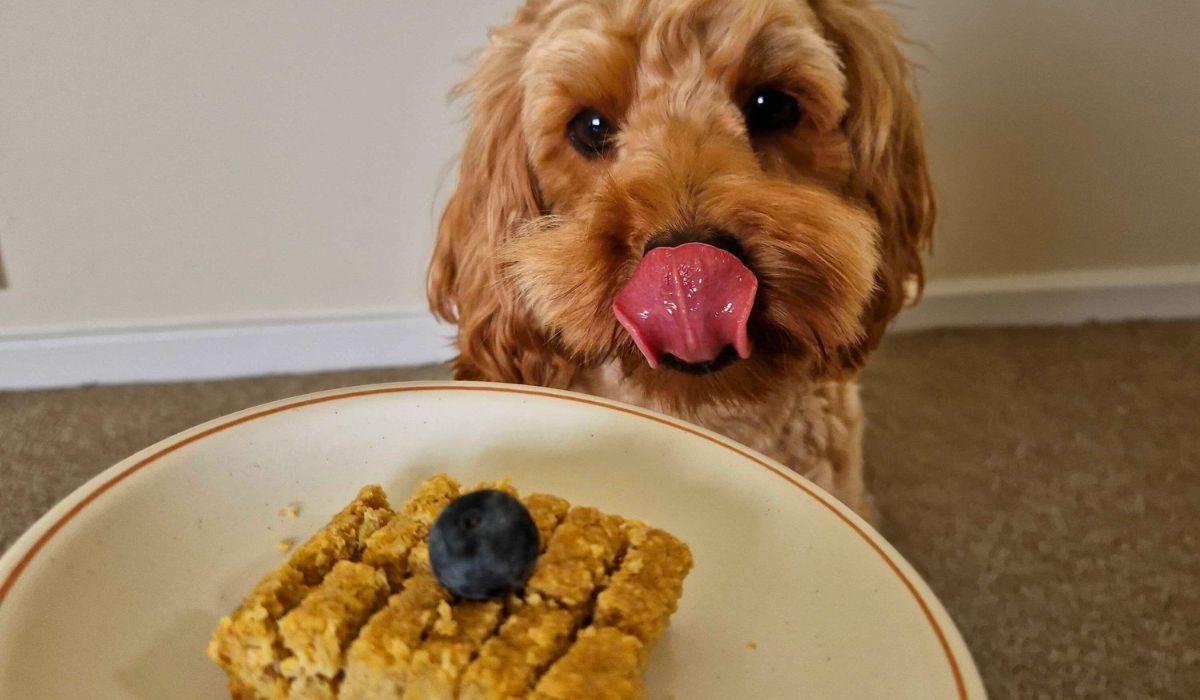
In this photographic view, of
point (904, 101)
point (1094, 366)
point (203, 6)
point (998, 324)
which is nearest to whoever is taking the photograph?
point (904, 101)

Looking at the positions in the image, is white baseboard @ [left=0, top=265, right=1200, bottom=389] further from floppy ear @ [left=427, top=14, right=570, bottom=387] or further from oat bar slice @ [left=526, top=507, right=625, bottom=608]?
oat bar slice @ [left=526, top=507, right=625, bottom=608]

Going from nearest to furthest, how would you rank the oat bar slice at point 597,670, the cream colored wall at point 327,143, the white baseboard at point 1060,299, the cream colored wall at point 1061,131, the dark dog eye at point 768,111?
the oat bar slice at point 597,670
the dark dog eye at point 768,111
the cream colored wall at point 327,143
the cream colored wall at point 1061,131
the white baseboard at point 1060,299

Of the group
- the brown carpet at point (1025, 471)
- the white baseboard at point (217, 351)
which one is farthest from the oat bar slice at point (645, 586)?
the white baseboard at point (217, 351)

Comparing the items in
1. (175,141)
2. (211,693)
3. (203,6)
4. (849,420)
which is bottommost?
(849,420)

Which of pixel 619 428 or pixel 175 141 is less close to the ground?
pixel 619 428

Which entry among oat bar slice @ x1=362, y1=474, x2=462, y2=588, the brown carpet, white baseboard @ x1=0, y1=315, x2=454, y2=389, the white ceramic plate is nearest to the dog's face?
the white ceramic plate

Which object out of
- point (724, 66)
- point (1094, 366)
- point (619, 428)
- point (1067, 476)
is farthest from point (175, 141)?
point (1094, 366)

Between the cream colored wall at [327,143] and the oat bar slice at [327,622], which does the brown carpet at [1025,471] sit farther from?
the oat bar slice at [327,622]

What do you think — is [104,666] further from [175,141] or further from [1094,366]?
[1094,366]
